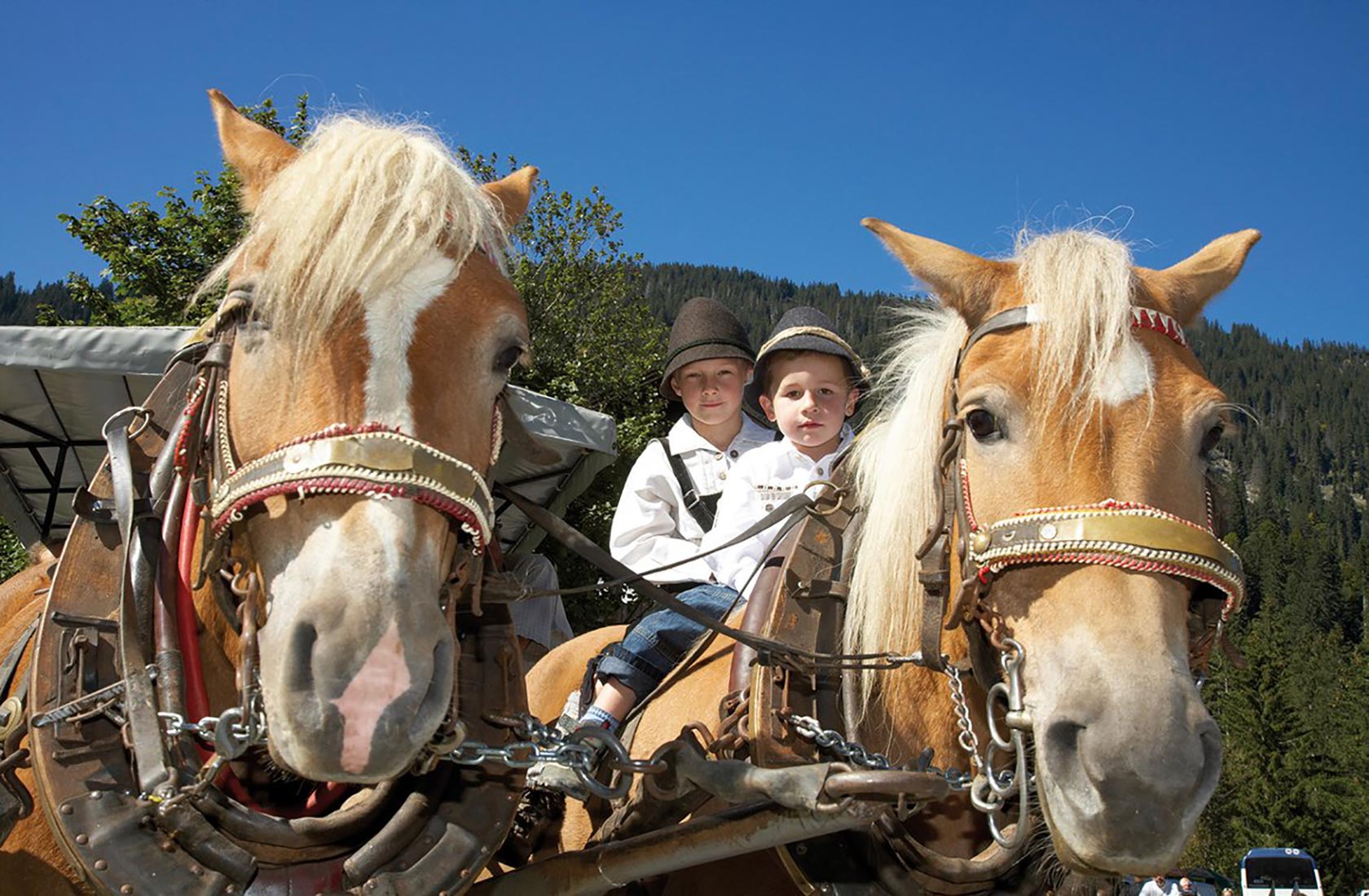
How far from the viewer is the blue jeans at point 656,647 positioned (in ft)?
12.4

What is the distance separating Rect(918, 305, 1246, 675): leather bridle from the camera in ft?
7.62

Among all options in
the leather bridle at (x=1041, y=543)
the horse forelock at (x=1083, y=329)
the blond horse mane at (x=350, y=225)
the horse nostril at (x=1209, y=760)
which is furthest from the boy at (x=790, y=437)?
the horse nostril at (x=1209, y=760)

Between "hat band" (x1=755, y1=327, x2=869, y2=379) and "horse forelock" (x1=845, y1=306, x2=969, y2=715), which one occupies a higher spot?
"hat band" (x1=755, y1=327, x2=869, y2=379)

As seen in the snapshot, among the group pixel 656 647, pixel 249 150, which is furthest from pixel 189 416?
pixel 656 647

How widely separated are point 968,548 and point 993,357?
1.62 feet

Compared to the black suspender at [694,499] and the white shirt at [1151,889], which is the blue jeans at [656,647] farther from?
the white shirt at [1151,889]

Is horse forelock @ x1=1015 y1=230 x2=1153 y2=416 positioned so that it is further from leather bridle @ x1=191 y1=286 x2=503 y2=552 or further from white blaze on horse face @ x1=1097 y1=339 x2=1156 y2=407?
leather bridle @ x1=191 y1=286 x2=503 y2=552

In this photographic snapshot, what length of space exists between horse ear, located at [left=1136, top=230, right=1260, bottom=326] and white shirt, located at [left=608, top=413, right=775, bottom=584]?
74.1 inches

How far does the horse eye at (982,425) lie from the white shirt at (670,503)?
65.4 inches

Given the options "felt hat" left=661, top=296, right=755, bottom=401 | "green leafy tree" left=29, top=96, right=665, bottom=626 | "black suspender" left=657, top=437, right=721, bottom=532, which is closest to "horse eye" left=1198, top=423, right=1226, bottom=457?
"black suspender" left=657, top=437, right=721, bottom=532

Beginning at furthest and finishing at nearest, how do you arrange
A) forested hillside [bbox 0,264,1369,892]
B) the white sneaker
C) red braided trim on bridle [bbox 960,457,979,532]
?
forested hillside [bbox 0,264,1369,892] → the white sneaker → red braided trim on bridle [bbox 960,457,979,532]

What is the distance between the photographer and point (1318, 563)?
95.6 m

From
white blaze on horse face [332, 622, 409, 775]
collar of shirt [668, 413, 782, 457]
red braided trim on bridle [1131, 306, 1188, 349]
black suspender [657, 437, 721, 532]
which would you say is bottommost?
white blaze on horse face [332, 622, 409, 775]

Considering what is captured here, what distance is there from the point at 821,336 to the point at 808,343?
71mm
